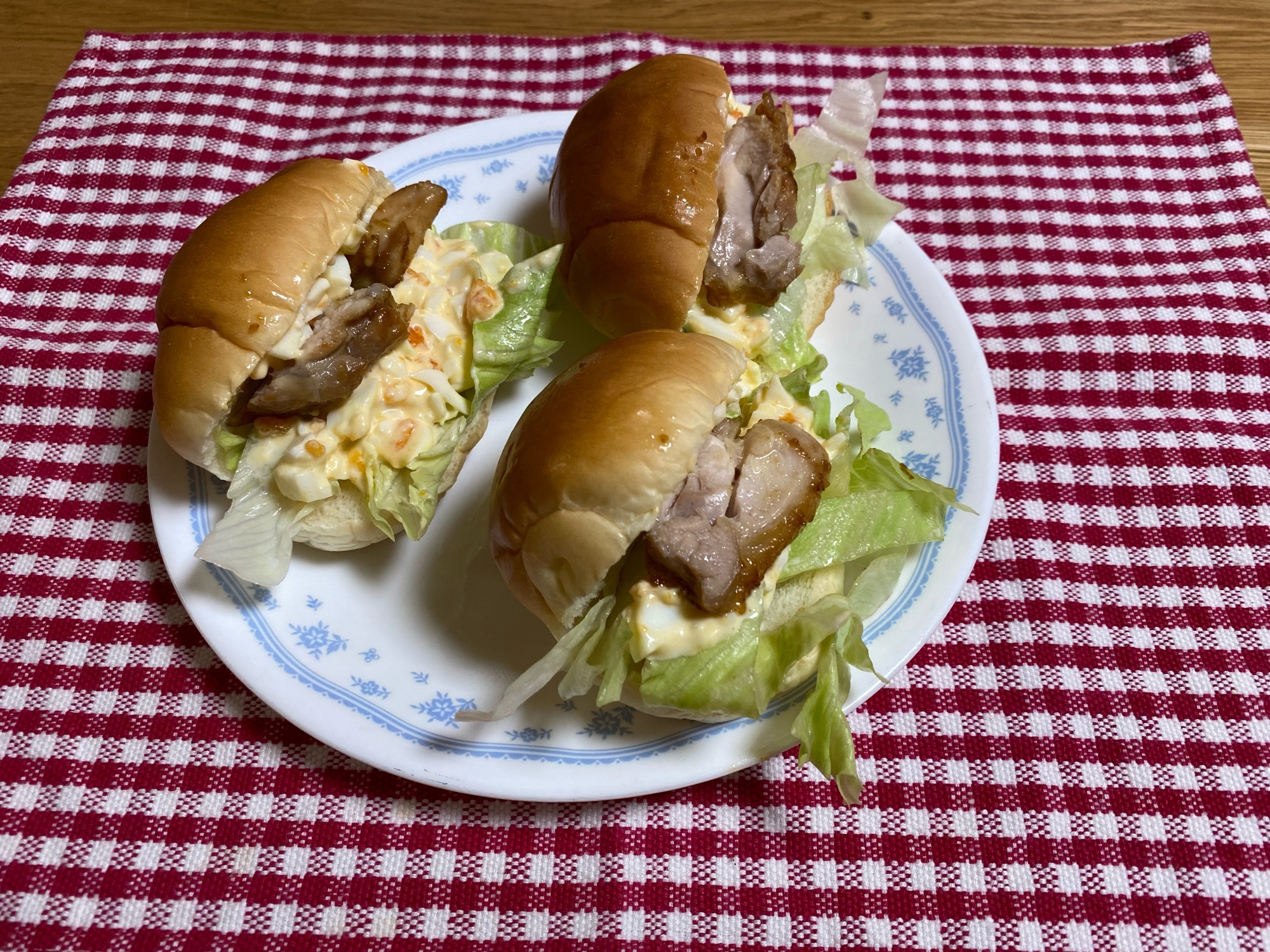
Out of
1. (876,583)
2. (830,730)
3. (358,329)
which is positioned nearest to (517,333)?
(358,329)

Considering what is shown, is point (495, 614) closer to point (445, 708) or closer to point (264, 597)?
point (445, 708)

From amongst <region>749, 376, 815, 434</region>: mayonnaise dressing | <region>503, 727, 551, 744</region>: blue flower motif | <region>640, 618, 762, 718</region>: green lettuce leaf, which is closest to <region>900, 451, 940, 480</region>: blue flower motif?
<region>749, 376, 815, 434</region>: mayonnaise dressing

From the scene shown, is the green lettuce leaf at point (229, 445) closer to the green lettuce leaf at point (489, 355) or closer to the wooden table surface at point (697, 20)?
the green lettuce leaf at point (489, 355)

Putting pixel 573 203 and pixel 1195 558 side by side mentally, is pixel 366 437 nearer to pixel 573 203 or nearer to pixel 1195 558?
pixel 573 203

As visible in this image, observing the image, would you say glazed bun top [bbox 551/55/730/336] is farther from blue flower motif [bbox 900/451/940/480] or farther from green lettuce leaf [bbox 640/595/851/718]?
green lettuce leaf [bbox 640/595/851/718]

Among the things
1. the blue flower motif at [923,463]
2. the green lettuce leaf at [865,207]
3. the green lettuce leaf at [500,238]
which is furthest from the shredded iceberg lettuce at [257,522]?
the green lettuce leaf at [865,207]
